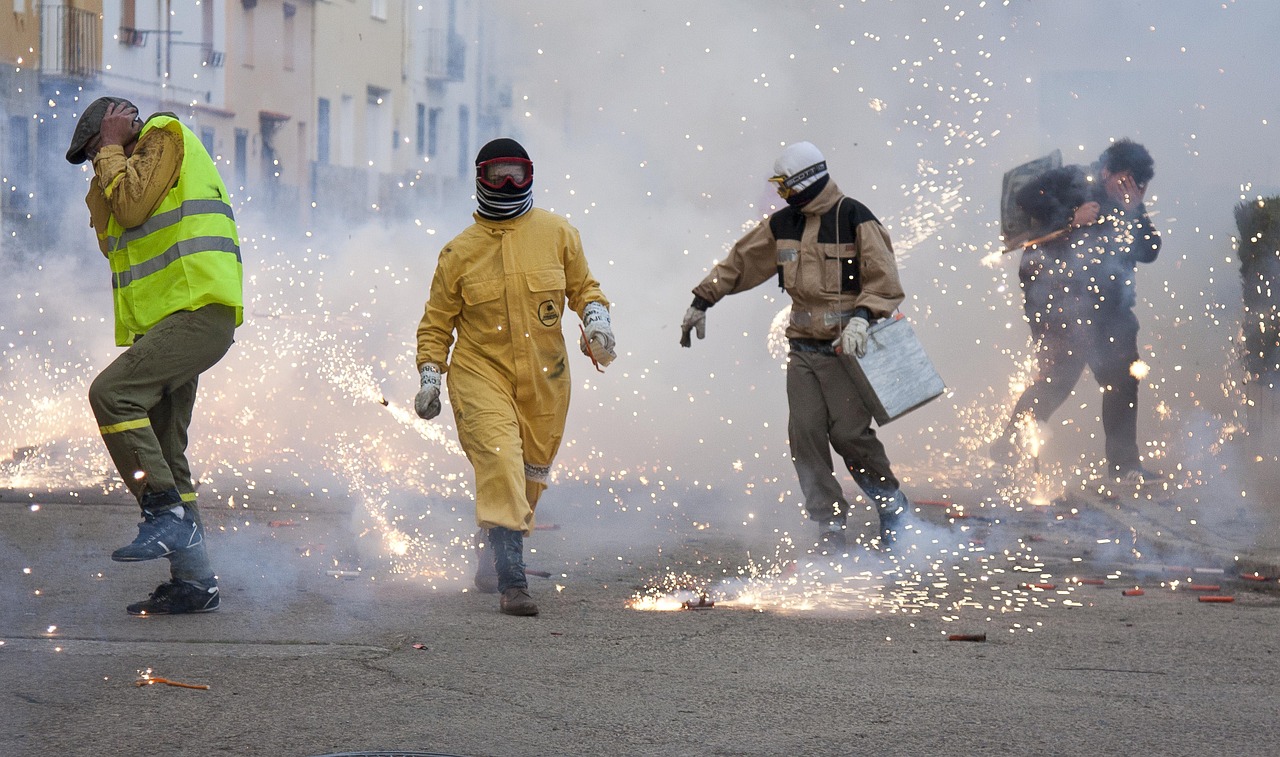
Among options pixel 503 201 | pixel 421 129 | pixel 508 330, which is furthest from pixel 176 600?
pixel 421 129

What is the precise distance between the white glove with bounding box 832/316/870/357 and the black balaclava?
1.45m

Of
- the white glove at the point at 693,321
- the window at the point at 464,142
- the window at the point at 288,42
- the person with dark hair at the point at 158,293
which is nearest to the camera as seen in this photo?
the person with dark hair at the point at 158,293

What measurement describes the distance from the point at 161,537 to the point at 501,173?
1.58 m

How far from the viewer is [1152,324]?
9828 mm

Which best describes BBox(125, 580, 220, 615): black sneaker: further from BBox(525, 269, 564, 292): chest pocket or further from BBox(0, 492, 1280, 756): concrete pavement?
BBox(525, 269, 564, 292): chest pocket

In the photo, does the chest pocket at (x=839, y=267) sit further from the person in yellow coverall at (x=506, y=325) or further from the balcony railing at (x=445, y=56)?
the balcony railing at (x=445, y=56)

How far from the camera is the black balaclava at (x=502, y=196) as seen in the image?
5258 mm

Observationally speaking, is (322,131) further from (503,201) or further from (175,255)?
(175,255)

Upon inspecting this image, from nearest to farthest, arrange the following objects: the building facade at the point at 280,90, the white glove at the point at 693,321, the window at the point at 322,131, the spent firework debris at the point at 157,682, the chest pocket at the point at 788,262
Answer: the spent firework debris at the point at 157,682 → the chest pocket at the point at 788,262 → the white glove at the point at 693,321 → the building facade at the point at 280,90 → the window at the point at 322,131

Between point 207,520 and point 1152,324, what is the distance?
5.89 metres

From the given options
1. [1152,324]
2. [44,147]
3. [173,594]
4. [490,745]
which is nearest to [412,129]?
[44,147]

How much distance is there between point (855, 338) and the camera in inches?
239

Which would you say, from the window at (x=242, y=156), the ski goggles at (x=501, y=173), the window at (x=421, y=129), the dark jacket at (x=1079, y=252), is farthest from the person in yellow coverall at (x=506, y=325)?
the window at (x=242, y=156)

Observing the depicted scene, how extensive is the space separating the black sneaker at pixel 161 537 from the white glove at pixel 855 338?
8.23ft
